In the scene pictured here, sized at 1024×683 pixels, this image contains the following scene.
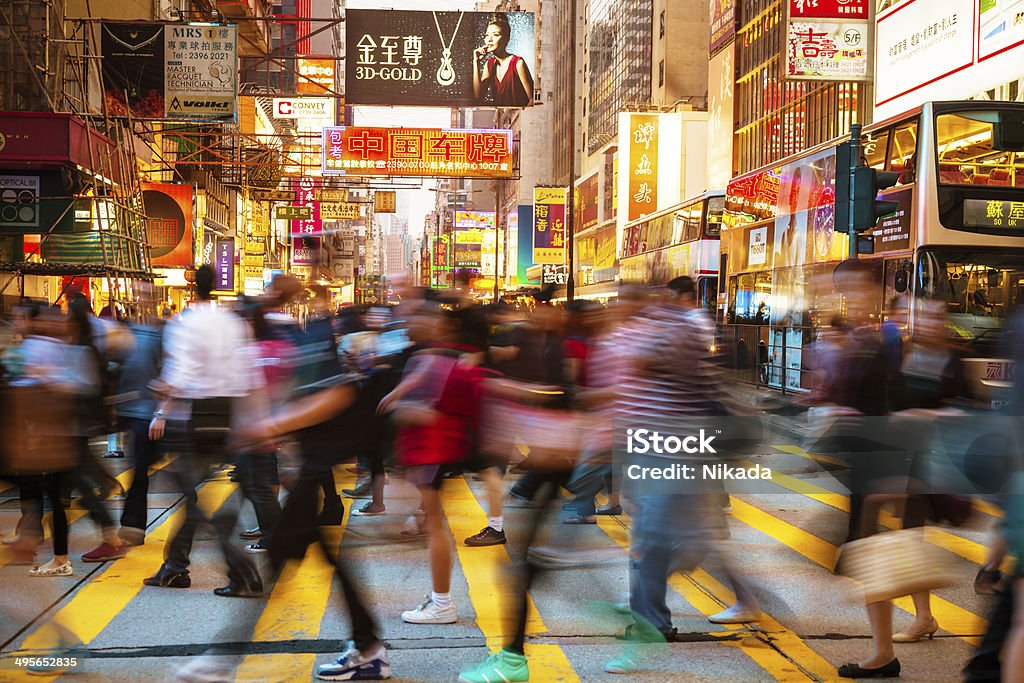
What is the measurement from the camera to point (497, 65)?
24.0 m

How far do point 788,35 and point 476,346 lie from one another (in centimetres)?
1810

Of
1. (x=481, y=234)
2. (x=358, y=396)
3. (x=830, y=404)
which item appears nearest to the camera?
(x=358, y=396)

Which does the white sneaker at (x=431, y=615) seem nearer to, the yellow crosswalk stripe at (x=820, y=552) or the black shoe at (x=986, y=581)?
the yellow crosswalk stripe at (x=820, y=552)

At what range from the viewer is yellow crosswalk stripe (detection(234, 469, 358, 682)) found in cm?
509

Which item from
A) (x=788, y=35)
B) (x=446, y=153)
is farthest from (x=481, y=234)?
(x=788, y=35)

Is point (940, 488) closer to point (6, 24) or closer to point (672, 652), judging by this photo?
point (672, 652)

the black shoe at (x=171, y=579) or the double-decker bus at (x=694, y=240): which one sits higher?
the double-decker bus at (x=694, y=240)

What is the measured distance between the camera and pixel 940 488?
5238mm

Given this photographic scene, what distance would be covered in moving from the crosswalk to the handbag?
0.33 metres

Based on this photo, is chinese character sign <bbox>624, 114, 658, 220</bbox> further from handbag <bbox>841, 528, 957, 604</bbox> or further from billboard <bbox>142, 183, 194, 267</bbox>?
handbag <bbox>841, 528, 957, 604</bbox>

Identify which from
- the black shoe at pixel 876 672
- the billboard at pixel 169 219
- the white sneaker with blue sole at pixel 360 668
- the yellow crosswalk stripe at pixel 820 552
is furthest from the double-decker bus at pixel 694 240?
the white sneaker with blue sole at pixel 360 668

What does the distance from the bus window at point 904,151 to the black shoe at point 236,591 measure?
36.6ft

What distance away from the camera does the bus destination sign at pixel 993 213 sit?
44.0 feet

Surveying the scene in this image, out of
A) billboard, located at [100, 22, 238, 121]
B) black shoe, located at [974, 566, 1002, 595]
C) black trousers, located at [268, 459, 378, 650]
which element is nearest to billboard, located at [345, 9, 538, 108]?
billboard, located at [100, 22, 238, 121]
